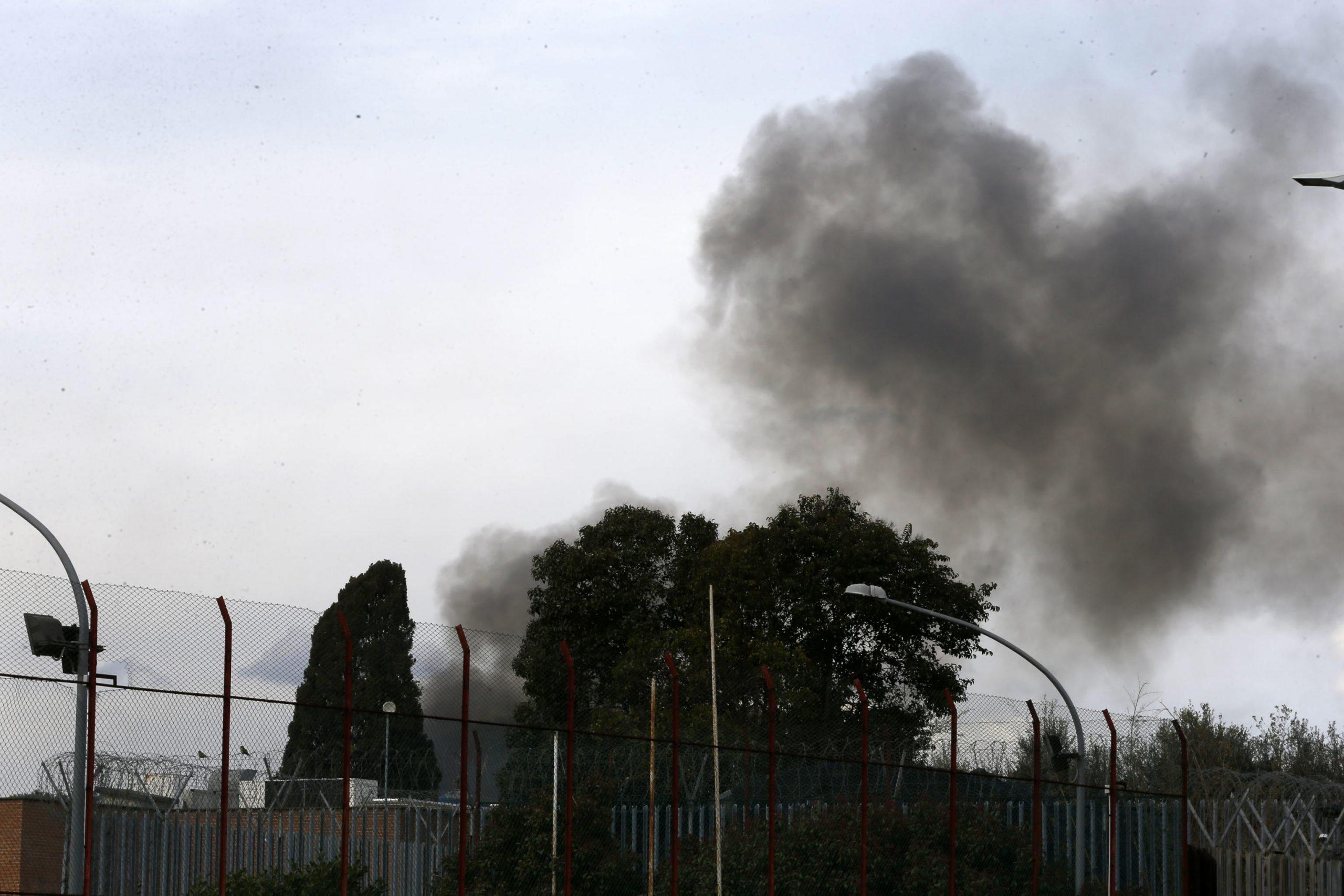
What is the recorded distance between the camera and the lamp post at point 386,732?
42.0ft

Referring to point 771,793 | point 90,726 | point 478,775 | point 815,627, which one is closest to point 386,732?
point 478,775

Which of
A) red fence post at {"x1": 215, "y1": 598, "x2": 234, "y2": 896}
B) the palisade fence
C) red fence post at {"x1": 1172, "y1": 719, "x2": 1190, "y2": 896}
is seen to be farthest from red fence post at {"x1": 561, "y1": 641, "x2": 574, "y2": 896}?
red fence post at {"x1": 1172, "y1": 719, "x2": 1190, "y2": 896}

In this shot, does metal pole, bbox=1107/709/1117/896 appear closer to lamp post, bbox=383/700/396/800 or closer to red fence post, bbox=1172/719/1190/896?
red fence post, bbox=1172/719/1190/896

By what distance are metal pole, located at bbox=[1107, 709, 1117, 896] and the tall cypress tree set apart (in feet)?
33.4

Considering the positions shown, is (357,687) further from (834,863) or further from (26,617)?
(834,863)

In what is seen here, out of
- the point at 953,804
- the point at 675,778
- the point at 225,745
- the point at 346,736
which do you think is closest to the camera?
the point at 225,745

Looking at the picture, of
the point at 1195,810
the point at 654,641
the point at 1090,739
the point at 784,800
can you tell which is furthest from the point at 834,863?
the point at 654,641

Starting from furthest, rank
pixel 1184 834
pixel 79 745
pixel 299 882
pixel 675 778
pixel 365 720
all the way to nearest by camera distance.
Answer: pixel 1184 834
pixel 675 778
pixel 299 882
pixel 365 720
pixel 79 745

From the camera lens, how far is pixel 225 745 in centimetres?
1152

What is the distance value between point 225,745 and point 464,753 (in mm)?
2523

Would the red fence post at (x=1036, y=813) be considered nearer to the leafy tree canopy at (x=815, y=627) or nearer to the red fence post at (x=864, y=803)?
the red fence post at (x=864, y=803)

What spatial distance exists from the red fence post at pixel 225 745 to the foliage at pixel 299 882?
2.12m

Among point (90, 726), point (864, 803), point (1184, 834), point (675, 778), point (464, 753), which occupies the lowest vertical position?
point (1184, 834)

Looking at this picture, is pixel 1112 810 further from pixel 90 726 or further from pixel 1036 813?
pixel 90 726
